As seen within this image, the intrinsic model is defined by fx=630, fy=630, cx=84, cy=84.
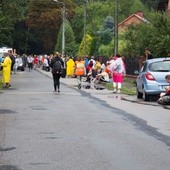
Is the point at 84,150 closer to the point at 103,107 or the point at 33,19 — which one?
the point at 103,107

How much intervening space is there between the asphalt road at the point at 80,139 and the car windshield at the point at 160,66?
3.53m

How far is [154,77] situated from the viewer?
22.4 m

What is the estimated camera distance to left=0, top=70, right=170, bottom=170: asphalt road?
9.41 m

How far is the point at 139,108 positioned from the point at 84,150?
29.3 feet

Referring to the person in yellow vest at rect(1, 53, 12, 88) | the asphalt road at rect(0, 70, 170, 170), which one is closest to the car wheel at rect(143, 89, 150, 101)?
the asphalt road at rect(0, 70, 170, 170)

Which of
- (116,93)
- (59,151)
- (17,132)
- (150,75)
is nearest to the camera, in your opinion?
(59,151)

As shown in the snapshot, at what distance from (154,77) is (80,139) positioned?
10892 millimetres

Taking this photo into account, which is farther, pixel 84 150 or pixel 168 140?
pixel 168 140

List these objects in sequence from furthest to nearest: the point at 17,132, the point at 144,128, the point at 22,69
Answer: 1. the point at 22,69
2. the point at 144,128
3. the point at 17,132

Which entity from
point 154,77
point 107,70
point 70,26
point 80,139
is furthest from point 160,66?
point 70,26

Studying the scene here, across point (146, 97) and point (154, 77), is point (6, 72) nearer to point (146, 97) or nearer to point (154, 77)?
point (146, 97)

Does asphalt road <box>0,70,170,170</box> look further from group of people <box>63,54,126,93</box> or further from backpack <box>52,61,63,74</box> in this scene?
group of people <box>63,54,126,93</box>

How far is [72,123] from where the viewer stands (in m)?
14.6

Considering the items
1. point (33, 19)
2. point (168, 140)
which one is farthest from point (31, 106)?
point (33, 19)
